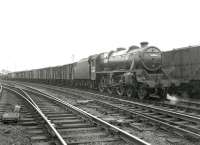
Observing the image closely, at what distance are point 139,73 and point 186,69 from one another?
150 inches

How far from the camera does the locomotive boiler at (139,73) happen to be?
16.2 meters

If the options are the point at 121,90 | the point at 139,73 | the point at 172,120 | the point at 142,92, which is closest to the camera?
the point at 172,120

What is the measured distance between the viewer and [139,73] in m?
16.4

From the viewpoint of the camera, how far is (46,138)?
6789 millimetres

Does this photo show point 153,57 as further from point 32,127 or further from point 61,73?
point 61,73

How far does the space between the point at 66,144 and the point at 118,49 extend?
51.1 feet

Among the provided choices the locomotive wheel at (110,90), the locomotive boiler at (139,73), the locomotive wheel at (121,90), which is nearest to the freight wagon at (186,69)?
the locomotive boiler at (139,73)

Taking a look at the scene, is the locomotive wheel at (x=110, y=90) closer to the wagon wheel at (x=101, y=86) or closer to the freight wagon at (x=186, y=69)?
the wagon wheel at (x=101, y=86)

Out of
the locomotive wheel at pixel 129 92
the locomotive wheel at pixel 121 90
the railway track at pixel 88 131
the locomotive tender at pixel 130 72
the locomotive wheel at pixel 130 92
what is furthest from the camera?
the locomotive wheel at pixel 121 90

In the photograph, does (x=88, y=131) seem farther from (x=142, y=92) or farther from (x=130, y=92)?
(x=130, y=92)

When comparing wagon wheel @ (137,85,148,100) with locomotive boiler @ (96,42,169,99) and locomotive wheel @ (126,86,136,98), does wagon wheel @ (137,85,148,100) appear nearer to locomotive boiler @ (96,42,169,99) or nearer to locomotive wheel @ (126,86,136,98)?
locomotive boiler @ (96,42,169,99)

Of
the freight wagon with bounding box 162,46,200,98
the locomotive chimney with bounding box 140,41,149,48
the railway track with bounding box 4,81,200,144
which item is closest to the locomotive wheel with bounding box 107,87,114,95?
the freight wagon with bounding box 162,46,200,98

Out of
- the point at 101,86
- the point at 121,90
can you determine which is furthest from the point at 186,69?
the point at 101,86

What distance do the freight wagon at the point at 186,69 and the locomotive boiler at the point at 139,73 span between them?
0.88 m
